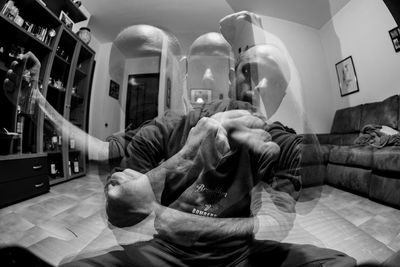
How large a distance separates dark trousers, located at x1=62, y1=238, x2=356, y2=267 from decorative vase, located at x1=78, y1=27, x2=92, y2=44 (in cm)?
35

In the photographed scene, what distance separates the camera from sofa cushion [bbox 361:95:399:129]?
22cm

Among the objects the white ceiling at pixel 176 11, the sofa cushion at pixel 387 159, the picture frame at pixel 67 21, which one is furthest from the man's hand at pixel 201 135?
the sofa cushion at pixel 387 159

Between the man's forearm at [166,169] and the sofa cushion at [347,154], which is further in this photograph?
the sofa cushion at [347,154]

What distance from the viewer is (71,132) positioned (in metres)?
0.19

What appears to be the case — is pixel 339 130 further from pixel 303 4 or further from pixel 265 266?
pixel 265 266

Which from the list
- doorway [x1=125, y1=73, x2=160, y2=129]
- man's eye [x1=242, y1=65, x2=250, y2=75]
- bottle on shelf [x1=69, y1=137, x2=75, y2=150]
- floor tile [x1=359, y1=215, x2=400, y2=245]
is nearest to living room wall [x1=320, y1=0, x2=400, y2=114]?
man's eye [x1=242, y1=65, x2=250, y2=75]

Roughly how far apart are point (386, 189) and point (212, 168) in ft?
2.15

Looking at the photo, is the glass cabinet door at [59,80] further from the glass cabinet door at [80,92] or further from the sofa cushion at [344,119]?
the sofa cushion at [344,119]

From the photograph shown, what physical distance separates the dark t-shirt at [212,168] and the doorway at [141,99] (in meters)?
0.01

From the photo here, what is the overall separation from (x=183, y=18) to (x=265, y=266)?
47 centimetres

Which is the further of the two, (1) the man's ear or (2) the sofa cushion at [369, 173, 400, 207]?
(2) the sofa cushion at [369, 173, 400, 207]

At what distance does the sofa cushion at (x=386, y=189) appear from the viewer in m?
0.45

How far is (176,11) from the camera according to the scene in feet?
0.60

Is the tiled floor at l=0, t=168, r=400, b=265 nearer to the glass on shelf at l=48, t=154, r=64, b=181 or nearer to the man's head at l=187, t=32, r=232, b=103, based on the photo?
the glass on shelf at l=48, t=154, r=64, b=181
